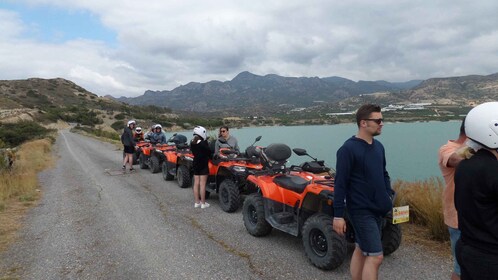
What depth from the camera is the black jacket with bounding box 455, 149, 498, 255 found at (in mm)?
1960

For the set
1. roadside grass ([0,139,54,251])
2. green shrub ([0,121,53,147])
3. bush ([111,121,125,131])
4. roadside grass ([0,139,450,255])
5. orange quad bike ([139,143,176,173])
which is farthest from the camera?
bush ([111,121,125,131])

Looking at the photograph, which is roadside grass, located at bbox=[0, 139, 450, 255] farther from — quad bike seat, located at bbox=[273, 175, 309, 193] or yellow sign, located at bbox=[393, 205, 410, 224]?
quad bike seat, located at bbox=[273, 175, 309, 193]

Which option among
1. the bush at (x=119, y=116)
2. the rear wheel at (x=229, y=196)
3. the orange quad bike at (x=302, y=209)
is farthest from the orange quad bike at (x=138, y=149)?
the bush at (x=119, y=116)

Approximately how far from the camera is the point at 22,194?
30.2 feet

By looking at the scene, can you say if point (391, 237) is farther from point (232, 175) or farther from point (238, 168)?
point (232, 175)

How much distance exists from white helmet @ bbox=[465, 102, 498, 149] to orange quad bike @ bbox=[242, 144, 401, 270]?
7.10ft

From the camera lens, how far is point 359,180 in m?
3.14

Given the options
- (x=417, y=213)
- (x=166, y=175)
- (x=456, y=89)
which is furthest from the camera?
(x=456, y=89)

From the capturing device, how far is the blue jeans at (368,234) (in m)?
3.09

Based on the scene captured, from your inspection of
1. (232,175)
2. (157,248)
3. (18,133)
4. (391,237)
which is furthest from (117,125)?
(391,237)

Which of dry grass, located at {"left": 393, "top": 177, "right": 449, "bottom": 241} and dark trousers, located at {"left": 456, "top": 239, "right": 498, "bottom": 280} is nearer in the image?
dark trousers, located at {"left": 456, "top": 239, "right": 498, "bottom": 280}

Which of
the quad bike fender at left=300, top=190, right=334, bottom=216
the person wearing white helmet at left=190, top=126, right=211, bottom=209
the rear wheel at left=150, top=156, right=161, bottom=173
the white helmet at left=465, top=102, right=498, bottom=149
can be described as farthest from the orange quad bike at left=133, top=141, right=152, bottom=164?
the white helmet at left=465, top=102, right=498, bottom=149

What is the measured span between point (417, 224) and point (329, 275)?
2444 millimetres

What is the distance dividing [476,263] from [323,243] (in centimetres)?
246
